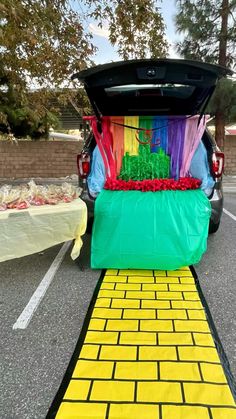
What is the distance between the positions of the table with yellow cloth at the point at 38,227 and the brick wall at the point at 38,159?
7.50 metres

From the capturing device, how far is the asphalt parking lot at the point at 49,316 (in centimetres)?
183

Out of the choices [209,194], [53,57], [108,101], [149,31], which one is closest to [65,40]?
[53,57]

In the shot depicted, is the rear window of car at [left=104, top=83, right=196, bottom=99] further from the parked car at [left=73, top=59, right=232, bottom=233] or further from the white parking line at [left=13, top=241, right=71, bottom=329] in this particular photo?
the white parking line at [left=13, top=241, right=71, bottom=329]

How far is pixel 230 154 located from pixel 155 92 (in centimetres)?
722

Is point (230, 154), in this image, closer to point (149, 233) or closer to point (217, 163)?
point (217, 163)

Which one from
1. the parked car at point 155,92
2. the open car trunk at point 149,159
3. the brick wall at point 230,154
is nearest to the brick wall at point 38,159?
the brick wall at point 230,154

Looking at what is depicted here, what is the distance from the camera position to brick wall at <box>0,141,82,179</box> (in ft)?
34.6

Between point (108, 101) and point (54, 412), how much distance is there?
3097 mm

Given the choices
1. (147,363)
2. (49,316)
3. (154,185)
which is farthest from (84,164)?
(147,363)

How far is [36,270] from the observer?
3.54 m

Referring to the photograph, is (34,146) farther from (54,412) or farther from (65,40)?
(54,412)

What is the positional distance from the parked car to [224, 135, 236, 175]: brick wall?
6746mm

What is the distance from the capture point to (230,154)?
34.0 ft

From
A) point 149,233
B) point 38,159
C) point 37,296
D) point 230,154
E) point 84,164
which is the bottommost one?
point 37,296
